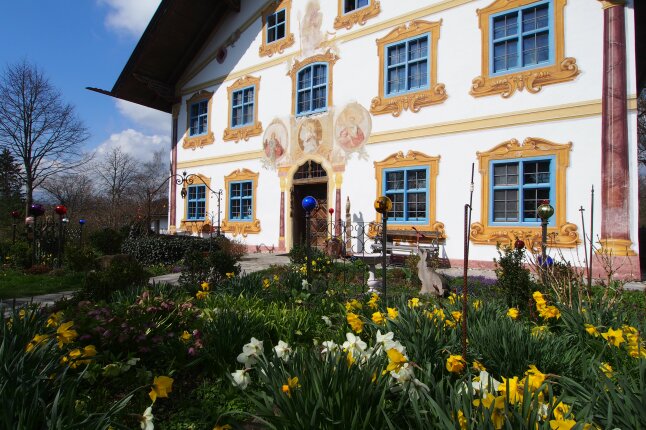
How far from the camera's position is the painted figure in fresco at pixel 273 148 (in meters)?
13.2

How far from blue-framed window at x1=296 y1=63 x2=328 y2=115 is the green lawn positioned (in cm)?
804

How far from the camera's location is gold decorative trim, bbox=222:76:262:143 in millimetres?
13828

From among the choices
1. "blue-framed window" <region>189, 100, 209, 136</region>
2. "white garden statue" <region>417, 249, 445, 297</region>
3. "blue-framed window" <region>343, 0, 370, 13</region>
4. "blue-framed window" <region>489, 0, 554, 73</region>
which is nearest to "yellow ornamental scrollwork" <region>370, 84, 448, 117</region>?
"blue-framed window" <region>489, 0, 554, 73</region>

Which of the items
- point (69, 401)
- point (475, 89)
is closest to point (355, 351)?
point (69, 401)

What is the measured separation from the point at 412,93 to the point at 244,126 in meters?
6.58

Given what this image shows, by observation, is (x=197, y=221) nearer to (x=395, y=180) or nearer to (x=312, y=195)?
(x=312, y=195)

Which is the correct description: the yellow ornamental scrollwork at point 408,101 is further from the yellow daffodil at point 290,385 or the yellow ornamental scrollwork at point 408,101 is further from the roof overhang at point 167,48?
the yellow daffodil at point 290,385

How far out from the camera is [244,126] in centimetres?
1419

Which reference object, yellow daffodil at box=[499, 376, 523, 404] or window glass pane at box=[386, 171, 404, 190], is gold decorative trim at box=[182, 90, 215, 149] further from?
yellow daffodil at box=[499, 376, 523, 404]

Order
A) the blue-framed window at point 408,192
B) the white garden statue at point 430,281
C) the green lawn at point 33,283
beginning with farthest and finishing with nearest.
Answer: the blue-framed window at point 408,192 < the green lawn at point 33,283 < the white garden statue at point 430,281

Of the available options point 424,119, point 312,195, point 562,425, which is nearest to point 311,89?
point 312,195

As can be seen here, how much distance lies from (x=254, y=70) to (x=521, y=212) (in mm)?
10272

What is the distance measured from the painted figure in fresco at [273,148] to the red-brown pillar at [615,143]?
894cm

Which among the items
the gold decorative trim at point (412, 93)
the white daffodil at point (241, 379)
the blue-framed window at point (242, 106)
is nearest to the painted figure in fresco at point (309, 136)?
the gold decorative trim at point (412, 93)
